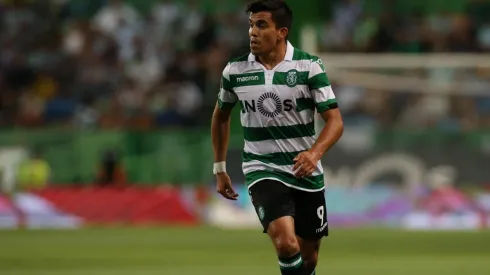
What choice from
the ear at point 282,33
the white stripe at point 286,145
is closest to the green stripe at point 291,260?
the white stripe at point 286,145

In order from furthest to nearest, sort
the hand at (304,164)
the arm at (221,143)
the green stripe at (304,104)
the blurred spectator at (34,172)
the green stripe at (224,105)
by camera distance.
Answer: the blurred spectator at (34,172) < the arm at (221,143) < the green stripe at (224,105) < the green stripe at (304,104) < the hand at (304,164)

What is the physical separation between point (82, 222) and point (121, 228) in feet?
4.20

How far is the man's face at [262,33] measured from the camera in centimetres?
870

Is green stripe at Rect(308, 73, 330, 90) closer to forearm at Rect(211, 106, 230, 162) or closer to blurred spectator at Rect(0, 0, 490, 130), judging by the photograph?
forearm at Rect(211, 106, 230, 162)

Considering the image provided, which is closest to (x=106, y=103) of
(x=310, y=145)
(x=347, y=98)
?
(x=347, y=98)

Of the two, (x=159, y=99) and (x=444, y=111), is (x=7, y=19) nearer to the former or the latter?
(x=159, y=99)

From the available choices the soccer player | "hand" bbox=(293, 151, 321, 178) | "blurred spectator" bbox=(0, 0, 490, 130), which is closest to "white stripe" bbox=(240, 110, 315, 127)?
the soccer player

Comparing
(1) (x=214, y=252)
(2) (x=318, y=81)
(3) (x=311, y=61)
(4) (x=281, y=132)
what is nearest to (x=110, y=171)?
(1) (x=214, y=252)

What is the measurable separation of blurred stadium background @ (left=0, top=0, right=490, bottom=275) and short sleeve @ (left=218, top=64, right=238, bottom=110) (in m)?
10.4

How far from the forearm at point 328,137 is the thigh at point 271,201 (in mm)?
546

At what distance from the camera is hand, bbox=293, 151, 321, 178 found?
27.1 feet

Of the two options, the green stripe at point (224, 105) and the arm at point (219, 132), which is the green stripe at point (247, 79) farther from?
the arm at point (219, 132)

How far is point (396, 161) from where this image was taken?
24719 millimetres

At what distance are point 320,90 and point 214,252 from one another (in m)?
9.42
